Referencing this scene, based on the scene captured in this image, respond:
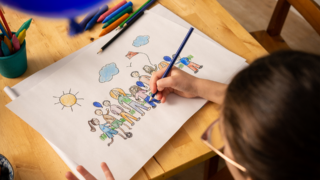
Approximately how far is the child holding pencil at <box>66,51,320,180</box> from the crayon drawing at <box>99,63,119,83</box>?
0.29 m

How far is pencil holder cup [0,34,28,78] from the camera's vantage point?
0.50 m

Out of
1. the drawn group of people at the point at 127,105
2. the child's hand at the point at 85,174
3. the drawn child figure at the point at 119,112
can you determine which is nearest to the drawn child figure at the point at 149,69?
the drawn group of people at the point at 127,105

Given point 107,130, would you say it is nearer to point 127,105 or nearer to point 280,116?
point 127,105

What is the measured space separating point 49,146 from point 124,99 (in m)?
0.17

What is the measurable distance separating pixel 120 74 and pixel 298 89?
37 cm

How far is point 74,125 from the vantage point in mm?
472

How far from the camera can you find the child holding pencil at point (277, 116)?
27 centimetres

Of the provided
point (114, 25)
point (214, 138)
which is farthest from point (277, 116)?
point (114, 25)

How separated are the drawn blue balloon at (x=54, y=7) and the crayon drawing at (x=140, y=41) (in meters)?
0.29

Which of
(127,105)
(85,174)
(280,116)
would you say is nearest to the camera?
(280,116)

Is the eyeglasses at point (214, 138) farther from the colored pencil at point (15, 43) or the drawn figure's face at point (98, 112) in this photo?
the colored pencil at point (15, 43)

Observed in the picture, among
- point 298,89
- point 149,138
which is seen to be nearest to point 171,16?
point 149,138

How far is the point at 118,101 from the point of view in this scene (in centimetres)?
51

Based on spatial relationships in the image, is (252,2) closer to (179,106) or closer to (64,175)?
(179,106)
